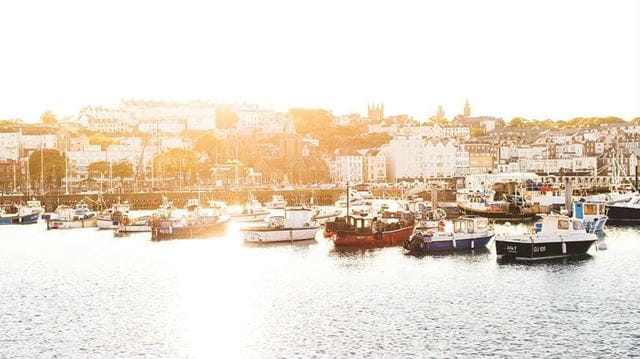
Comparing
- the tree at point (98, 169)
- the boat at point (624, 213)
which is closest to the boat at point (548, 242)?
the boat at point (624, 213)

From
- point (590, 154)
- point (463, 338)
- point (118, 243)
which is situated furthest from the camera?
point (590, 154)

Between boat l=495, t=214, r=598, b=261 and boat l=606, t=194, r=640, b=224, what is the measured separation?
22326 millimetres

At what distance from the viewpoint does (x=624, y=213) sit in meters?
64.3

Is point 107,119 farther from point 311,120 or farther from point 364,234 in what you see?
point 364,234

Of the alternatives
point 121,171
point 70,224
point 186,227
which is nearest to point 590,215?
point 186,227

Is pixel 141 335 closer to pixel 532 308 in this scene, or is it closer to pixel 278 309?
pixel 278 309

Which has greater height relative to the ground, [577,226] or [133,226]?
[577,226]

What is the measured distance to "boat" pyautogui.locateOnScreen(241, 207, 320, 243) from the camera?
52.3 m

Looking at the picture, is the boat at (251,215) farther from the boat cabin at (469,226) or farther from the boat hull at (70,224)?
the boat cabin at (469,226)

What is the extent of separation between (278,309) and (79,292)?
381 inches

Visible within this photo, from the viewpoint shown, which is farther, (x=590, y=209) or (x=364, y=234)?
(x=590, y=209)

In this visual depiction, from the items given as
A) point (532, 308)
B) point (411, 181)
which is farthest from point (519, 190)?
point (532, 308)

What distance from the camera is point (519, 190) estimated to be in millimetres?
88938

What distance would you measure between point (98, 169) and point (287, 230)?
267 feet
